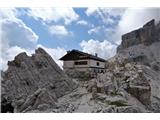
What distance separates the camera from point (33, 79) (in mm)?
4555

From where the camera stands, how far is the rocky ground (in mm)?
4230

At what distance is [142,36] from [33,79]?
5.80ft

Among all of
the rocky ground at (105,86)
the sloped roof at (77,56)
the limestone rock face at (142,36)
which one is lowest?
the rocky ground at (105,86)

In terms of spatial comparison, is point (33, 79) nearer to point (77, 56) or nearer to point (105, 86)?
point (77, 56)

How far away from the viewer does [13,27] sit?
4.23m

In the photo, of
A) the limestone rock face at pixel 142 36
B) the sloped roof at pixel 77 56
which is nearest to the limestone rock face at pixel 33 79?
the sloped roof at pixel 77 56

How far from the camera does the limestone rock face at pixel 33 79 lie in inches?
170

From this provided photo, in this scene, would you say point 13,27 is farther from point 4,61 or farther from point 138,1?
point 138,1

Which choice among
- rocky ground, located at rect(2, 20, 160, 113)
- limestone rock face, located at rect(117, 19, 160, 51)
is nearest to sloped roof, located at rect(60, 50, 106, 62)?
rocky ground, located at rect(2, 20, 160, 113)

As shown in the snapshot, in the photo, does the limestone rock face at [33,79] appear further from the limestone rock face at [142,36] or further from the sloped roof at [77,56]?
the limestone rock face at [142,36]

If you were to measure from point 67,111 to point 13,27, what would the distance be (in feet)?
4.70

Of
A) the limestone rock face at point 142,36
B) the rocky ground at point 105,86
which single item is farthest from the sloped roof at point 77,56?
the limestone rock face at point 142,36

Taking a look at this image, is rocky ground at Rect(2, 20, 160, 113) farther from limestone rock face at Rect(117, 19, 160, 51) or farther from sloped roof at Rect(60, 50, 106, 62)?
sloped roof at Rect(60, 50, 106, 62)

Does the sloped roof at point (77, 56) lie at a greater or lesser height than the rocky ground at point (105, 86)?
greater
